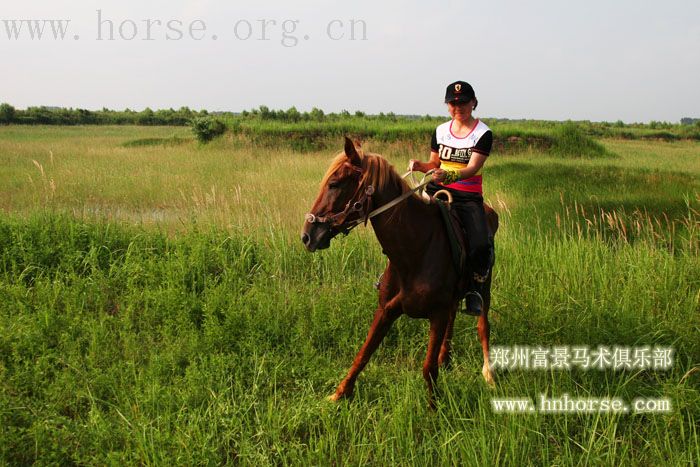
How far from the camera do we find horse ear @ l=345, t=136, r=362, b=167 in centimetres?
274

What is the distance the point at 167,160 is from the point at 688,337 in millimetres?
15327

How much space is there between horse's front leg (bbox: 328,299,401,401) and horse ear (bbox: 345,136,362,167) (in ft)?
3.40

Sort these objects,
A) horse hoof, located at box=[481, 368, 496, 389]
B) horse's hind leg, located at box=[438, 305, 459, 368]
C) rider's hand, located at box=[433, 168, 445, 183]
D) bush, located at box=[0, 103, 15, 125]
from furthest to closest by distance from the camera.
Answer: bush, located at box=[0, 103, 15, 125] → horse's hind leg, located at box=[438, 305, 459, 368] → horse hoof, located at box=[481, 368, 496, 389] → rider's hand, located at box=[433, 168, 445, 183]

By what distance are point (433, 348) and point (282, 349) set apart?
1556 millimetres

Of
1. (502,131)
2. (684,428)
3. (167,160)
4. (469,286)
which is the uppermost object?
(502,131)

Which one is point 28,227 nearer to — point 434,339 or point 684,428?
point 434,339

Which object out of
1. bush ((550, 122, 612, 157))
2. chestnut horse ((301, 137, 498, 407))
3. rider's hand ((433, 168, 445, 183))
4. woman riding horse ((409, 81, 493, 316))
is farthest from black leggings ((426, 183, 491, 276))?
bush ((550, 122, 612, 157))

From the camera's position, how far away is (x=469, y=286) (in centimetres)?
364

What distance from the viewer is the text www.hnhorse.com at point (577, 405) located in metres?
3.24

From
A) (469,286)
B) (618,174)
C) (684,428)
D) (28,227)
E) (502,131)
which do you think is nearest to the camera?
(684,428)

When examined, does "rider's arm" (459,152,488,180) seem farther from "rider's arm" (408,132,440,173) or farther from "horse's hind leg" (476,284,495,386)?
"horse's hind leg" (476,284,495,386)

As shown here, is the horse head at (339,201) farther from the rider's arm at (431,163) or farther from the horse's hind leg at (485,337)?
the horse's hind leg at (485,337)

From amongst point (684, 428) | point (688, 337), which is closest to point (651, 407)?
point (684, 428)

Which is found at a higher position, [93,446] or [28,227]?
[28,227]
